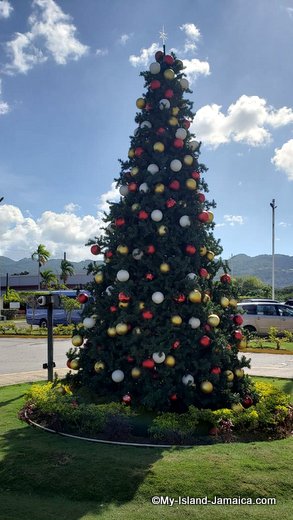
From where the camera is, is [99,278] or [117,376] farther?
[99,278]

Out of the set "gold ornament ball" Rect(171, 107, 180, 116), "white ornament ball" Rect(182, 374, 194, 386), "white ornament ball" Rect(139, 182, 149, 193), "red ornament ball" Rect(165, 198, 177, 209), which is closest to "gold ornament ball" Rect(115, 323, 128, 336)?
"white ornament ball" Rect(182, 374, 194, 386)

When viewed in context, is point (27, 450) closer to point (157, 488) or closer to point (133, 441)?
point (133, 441)

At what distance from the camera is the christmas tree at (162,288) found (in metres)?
6.21

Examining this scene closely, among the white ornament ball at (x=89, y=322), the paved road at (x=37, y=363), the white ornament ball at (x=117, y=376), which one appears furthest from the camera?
the paved road at (x=37, y=363)

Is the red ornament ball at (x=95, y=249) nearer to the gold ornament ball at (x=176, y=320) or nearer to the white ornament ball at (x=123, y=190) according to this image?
the white ornament ball at (x=123, y=190)

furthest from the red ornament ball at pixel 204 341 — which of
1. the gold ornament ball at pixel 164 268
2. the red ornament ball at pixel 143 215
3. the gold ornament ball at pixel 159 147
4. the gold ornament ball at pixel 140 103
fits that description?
the gold ornament ball at pixel 140 103

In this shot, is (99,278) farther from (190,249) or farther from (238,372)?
(238,372)

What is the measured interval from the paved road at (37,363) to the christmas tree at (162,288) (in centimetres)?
382

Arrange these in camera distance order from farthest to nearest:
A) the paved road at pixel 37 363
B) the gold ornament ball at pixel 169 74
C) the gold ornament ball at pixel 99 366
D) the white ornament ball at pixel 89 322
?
the paved road at pixel 37 363 → the gold ornament ball at pixel 169 74 → the white ornament ball at pixel 89 322 → the gold ornament ball at pixel 99 366

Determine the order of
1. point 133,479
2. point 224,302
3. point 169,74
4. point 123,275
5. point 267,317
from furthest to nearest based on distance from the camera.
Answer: point 267,317 < point 169,74 < point 224,302 < point 123,275 < point 133,479

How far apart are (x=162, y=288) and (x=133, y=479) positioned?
9.06 feet

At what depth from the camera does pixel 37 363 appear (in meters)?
13.3

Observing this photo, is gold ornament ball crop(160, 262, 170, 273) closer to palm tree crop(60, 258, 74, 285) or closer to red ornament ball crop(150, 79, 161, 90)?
red ornament ball crop(150, 79, 161, 90)

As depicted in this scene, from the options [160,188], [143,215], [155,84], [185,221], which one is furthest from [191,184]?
[155,84]
